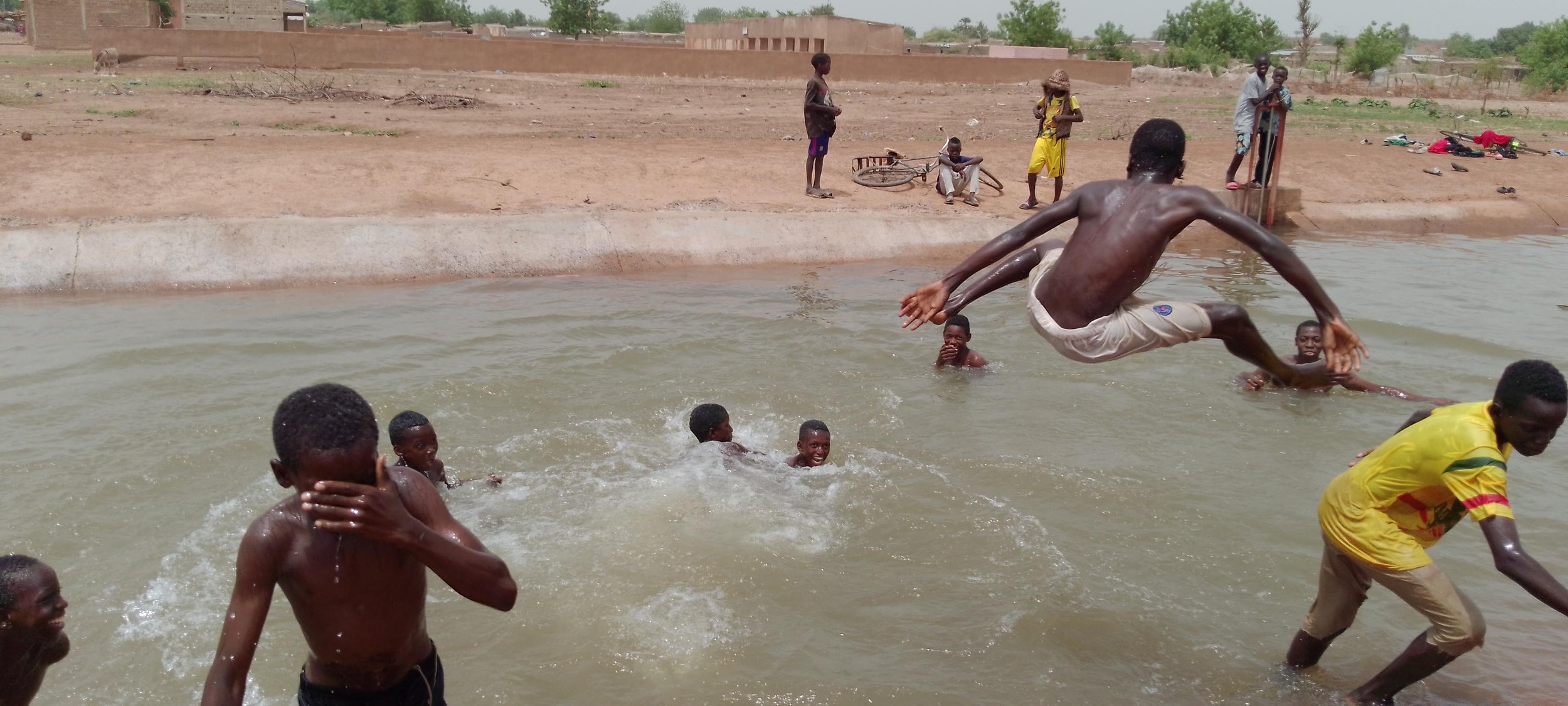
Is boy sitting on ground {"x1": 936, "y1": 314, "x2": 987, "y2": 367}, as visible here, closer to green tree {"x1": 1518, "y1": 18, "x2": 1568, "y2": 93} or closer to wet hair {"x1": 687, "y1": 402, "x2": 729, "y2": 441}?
wet hair {"x1": 687, "y1": 402, "x2": 729, "y2": 441}

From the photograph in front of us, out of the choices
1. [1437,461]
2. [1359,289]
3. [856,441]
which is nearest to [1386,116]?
[1359,289]

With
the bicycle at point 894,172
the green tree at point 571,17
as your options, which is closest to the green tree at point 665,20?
the green tree at point 571,17

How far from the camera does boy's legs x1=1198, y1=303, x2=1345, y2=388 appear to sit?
4.79 metres

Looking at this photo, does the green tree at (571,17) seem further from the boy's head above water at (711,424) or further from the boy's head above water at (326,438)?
the boy's head above water at (326,438)

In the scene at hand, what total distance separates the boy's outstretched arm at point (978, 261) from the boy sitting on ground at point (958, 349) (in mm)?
4017

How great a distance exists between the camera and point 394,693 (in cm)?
305

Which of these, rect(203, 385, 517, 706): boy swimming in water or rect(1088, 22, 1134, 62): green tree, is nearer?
rect(203, 385, 517, 706): boy swimming in water

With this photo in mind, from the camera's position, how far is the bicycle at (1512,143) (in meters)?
19.9

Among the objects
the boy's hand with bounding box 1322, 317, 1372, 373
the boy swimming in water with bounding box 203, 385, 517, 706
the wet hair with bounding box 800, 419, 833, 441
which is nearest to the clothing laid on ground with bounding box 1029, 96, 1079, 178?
the wet hair with bounding box 800, 419, 833, 441

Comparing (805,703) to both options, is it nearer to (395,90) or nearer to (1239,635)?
(1239,635)

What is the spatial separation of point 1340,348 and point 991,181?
11.2 metres

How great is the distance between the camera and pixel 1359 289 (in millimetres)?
12383

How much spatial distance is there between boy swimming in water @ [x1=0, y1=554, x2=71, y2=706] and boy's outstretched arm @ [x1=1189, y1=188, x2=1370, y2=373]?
163 inches

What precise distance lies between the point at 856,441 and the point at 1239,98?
9.18 metres
